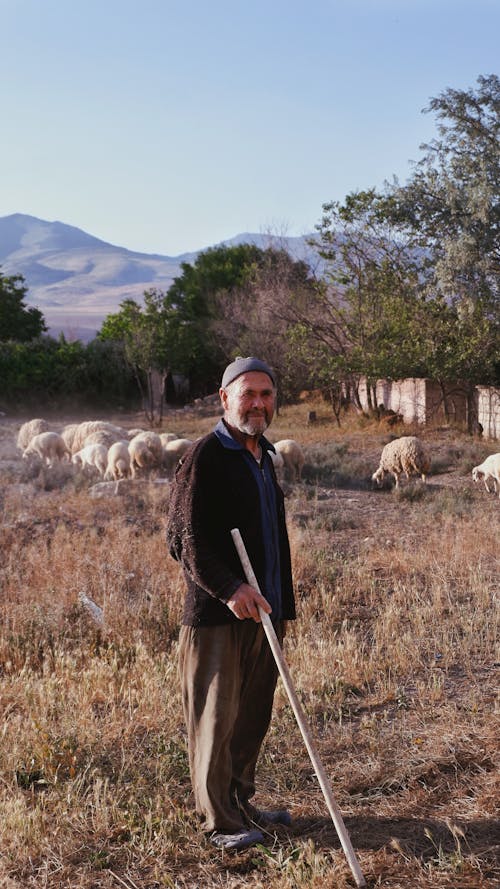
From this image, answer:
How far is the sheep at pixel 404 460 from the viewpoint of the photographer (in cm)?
1498

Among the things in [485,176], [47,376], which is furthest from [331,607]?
[47,376]

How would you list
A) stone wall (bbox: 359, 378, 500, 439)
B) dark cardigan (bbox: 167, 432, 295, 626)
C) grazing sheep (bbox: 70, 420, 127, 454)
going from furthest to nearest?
stone wall (bbox: 359, 378, 500, 439) → grazing sheep (bbox: 70, 420, 127, 454) → dark cardigan (bbox: 167, 432, 295, 626)

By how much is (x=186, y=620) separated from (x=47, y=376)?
33219mm

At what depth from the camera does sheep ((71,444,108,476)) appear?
53.9 ft

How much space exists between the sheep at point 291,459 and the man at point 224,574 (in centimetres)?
1162

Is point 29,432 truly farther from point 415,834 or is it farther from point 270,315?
point 415,834

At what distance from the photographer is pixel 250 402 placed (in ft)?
11.7

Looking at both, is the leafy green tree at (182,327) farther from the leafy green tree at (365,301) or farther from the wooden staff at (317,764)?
the wooden staff at (317,764)

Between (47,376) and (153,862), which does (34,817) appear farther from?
(47,376)

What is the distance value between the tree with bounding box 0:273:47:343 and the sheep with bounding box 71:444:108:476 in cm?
2473

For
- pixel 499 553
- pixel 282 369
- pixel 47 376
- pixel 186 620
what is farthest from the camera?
pixel 47 376

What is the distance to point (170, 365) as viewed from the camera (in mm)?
33219

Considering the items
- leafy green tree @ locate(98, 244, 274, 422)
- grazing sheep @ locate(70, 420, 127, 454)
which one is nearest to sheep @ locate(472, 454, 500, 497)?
grazing sheep @ locate(70, 420, 127, 454)

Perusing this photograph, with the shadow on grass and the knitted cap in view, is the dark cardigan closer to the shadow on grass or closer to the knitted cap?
the knitted cap
